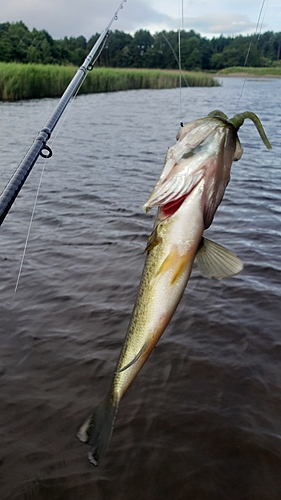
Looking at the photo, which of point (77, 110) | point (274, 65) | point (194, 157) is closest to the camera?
point (194, 157)

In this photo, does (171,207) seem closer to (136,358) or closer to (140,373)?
(136,358)

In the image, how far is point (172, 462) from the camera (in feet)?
7.45

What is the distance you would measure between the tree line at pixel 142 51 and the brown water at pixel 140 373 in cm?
2428

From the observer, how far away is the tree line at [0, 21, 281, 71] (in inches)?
1711

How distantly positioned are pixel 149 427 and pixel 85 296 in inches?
64.3

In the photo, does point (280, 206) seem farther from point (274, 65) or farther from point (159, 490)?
point (274, 65)

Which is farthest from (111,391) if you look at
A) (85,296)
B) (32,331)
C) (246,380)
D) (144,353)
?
(85,296)

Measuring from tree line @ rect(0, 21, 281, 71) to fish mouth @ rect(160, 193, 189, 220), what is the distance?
27.6m

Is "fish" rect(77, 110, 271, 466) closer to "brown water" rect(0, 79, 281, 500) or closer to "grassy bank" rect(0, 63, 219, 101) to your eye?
"brown water" rect(0, 79, 281, 500)

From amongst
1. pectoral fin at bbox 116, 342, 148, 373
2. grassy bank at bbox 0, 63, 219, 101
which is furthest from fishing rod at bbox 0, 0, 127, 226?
grassy bank at bbox 0, 63, 219, 101

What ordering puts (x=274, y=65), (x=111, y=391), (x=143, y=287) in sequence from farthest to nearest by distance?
1. (x=274, y=65)
2. (x=111, y=391)
3. (x=143, y=287)

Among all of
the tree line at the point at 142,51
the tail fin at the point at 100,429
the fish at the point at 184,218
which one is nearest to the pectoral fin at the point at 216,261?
the fish at the point at 184,218

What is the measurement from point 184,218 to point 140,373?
5.96ft

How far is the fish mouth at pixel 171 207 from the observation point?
1.38 m
